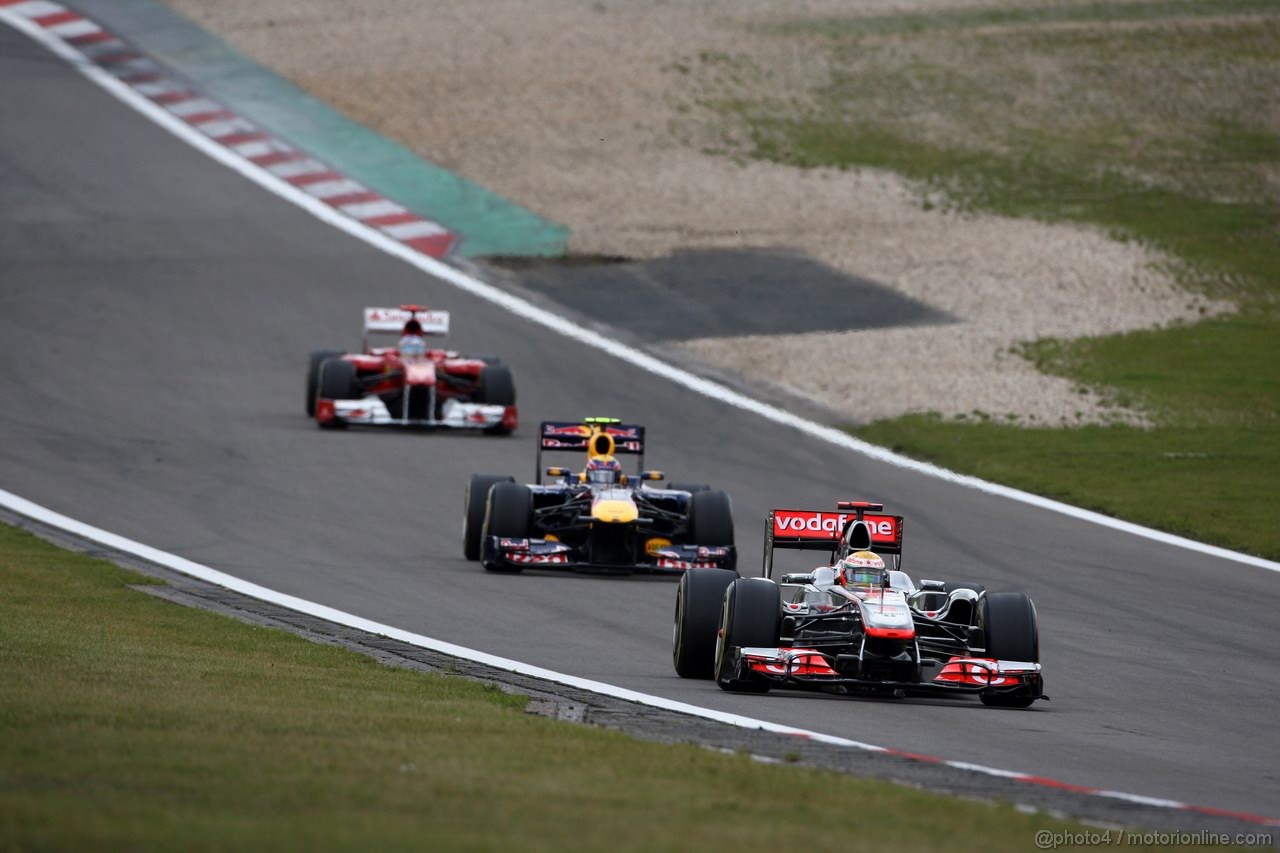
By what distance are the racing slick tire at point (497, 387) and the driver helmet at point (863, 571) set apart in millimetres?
15173

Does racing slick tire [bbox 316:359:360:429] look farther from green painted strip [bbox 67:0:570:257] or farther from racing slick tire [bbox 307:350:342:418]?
green painted strip [bbox 67:0:570:257]

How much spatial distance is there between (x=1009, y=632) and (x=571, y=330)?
75.0 feet

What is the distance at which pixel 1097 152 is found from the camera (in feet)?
166

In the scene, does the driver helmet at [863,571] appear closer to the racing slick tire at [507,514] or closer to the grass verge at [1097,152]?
the racing slick tire at [507,514]

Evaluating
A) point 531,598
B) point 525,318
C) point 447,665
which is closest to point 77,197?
point 525,318

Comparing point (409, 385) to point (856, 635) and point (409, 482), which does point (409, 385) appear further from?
point (856, 635)

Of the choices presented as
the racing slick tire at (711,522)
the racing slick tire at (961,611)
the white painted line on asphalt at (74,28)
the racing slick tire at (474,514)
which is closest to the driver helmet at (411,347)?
the racing slick tire at (474,514)

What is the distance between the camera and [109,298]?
121ft

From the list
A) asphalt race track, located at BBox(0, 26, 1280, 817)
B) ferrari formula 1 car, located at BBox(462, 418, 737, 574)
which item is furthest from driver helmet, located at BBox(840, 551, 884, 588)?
ferrari formula 1 car, located at BBox(462, 418, 737, 574)

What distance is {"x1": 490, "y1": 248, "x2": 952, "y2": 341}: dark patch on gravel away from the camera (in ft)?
125

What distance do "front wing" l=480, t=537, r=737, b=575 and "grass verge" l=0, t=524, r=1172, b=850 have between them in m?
6.85

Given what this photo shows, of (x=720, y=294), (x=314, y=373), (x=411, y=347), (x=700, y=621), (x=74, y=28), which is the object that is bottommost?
(x=700, y=621)

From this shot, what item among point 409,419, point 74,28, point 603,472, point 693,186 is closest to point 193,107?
point 74,28

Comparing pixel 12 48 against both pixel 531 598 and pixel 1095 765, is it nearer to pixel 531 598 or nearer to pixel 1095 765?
pixel 531 598
